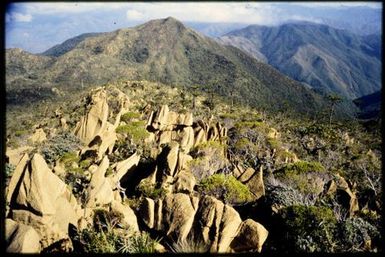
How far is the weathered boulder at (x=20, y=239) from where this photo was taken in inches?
306

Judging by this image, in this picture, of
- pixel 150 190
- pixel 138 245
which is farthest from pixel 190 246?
pixel 150 190

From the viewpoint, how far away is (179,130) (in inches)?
949

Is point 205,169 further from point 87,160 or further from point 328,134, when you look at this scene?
point 328,134

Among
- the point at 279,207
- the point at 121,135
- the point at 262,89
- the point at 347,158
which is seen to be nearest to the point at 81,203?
the point at 279,207

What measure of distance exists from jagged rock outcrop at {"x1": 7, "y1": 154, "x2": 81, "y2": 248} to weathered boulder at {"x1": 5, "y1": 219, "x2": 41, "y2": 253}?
1004mm

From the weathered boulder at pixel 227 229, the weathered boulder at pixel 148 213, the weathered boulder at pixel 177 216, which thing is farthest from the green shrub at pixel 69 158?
the weathered boulder at pixel 227 229

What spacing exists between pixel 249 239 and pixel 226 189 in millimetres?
4387

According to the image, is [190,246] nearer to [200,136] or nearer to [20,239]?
[20,239]

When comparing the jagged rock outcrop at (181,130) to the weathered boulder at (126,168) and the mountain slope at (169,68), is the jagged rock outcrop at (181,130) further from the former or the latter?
the mountain slope at (169,68)

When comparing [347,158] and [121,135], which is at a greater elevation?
[121,135]

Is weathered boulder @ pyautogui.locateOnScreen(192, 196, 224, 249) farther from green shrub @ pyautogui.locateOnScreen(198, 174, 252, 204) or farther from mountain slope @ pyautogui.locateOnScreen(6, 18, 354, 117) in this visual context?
mountain slope @ pyautogui.locateOnScreen(6, 18, 354, 117)

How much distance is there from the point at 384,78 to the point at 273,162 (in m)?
17.8

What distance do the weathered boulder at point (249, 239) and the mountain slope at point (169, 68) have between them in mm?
82181

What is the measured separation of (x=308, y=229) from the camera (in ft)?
33.6
